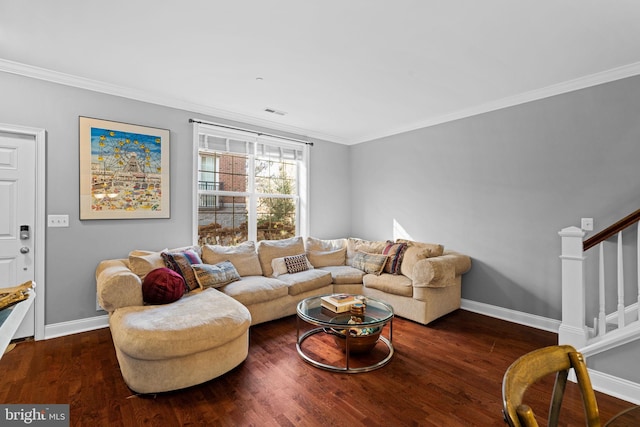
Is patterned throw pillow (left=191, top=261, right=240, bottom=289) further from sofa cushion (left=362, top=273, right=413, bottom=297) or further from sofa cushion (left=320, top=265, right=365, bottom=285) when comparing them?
sofa cushion (left=362, top=273, right=413, bottom=297)

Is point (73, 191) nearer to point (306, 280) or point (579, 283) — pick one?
point (306, 280)

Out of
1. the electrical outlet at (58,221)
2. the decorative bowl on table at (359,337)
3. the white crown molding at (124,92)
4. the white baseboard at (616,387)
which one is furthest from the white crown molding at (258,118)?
the decorative bowl on table at (359,337)

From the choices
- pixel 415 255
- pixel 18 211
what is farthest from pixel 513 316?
pixel 18 211

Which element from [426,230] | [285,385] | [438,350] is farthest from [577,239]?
[285,385]

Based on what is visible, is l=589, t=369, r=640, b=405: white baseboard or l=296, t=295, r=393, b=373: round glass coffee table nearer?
l=589, t=369, r=640, b=405: white baseboard

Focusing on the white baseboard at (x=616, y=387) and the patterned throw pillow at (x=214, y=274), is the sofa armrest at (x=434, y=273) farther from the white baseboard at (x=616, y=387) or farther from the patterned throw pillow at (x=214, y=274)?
the patterned throw pillow at (x=214, y=274)

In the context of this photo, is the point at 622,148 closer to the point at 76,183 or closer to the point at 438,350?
the point at 438,350

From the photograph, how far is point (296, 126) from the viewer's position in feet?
15.5

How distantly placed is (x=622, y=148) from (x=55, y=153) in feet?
17.7

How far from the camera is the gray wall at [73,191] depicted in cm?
293

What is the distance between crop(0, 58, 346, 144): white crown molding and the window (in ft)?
0.61

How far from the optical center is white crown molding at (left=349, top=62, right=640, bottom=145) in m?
2.85

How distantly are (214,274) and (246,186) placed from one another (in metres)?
1.61

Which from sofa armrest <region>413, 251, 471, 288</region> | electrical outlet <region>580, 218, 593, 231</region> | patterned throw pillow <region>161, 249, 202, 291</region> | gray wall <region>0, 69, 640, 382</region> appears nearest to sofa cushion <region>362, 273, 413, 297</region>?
sofa armrest <region>413, 251, 471, 288</region>
